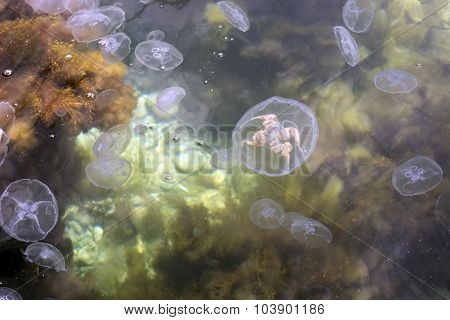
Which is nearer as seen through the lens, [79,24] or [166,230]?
[166,230]

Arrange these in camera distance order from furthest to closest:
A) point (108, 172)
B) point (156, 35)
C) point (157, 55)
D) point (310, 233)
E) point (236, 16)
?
point (236, 16) → point (156, 35) → point (157, 55) → point (108, 172) → point (310, 233)

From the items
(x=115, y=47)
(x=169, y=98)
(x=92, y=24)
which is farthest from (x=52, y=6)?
(x=169, y=98)

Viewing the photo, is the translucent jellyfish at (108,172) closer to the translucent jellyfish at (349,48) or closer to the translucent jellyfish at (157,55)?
the translucent jellyfish at (157,55)

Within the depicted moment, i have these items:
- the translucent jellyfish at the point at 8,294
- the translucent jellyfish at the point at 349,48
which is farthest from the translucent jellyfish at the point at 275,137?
the translucent jellyfish at the point at 8,294

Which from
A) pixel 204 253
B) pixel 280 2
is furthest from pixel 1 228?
pixel 280 2

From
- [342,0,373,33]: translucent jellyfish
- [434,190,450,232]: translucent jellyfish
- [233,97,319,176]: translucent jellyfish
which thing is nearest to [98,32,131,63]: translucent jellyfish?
[233,97,319,176]: translucent jellyfish

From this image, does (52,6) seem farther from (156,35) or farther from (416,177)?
(416,177)
